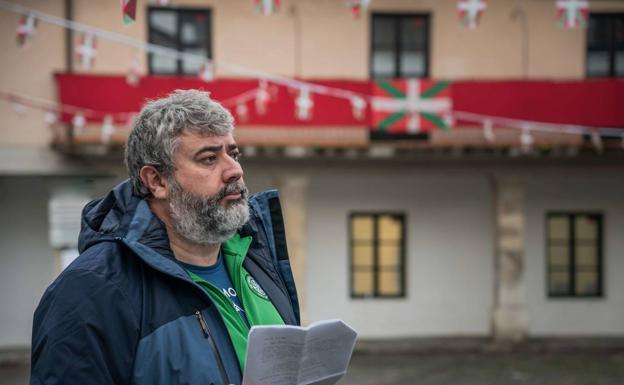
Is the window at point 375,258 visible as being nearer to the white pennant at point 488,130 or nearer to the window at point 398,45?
the white pennant at point 488,130

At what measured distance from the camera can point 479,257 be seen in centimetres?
1303

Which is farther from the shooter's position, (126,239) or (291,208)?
(291,208)

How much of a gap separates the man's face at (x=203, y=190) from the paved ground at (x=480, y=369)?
8724 mm

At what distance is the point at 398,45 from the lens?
12.5 m

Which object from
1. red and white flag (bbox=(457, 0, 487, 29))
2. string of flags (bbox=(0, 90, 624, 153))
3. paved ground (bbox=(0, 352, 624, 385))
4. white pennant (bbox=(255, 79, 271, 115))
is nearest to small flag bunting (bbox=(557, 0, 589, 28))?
red and white flag (bbox=(457, 0, 487, 29))

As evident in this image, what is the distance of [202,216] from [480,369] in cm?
1014

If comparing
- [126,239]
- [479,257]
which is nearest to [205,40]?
[479,257]

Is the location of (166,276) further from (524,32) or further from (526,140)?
(524,32)

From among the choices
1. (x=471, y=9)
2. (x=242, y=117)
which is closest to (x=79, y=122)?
(x=242, y=117)

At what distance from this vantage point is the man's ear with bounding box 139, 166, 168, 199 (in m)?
2.19

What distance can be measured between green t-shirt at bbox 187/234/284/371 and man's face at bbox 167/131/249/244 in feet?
0.60

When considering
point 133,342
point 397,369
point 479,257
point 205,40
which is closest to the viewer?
point 133,342

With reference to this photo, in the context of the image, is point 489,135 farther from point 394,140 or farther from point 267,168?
point 267,168

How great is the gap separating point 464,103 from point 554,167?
104 inches
